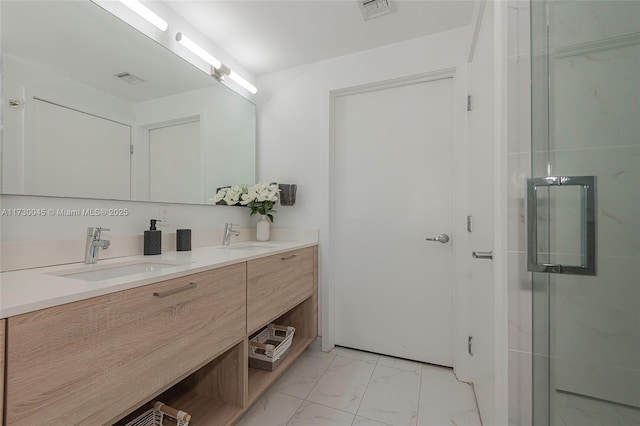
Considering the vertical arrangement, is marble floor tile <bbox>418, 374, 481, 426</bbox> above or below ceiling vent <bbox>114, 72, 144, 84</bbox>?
below

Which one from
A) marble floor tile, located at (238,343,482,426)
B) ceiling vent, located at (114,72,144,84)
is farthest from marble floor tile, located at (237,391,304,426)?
ceiling vent, located at (114,72,144,84)

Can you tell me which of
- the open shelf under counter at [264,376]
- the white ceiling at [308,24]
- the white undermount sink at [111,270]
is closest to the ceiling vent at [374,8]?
the white ceiling at [308,24]

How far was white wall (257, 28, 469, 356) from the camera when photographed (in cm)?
192

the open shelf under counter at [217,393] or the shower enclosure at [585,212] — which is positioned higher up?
the shower enclosure at [585,212]

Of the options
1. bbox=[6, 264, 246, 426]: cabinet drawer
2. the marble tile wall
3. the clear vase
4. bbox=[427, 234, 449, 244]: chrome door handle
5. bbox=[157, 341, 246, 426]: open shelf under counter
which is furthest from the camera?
the clear vase

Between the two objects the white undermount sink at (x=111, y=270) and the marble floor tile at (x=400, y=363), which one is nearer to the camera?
the white undermount sink at (x=111, y=270)

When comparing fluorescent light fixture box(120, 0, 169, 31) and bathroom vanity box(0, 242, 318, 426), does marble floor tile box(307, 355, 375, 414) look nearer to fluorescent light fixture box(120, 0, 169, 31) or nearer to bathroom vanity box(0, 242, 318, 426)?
bathroom vanity box(0, 242, 318, 426)

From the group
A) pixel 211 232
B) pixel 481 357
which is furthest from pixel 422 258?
pixel 211 232

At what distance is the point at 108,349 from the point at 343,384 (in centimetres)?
135

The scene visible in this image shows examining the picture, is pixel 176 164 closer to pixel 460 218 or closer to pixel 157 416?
pixel 157 416

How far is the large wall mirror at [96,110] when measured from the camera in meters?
1.00

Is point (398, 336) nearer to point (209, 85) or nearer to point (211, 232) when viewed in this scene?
point (211, 232)

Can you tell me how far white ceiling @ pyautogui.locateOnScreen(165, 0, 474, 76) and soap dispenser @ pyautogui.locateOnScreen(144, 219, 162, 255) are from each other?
4.20ft

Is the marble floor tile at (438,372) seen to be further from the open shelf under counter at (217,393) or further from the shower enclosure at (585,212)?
the open shelf under counter at (217,393)
